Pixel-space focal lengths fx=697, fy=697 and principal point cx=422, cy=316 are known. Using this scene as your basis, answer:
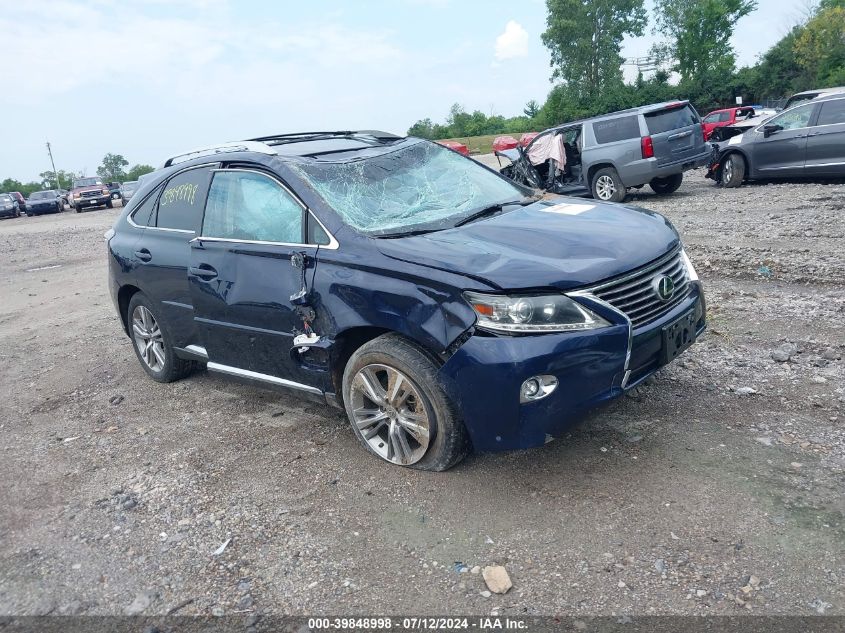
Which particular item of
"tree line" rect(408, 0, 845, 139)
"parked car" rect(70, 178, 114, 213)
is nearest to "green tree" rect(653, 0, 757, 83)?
"tree line" rect(408, 0, 845, 139)

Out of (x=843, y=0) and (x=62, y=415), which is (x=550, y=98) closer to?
(x=843, y=0)

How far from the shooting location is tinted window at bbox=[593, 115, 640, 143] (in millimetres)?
12820

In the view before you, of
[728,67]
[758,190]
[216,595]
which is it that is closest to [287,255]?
[216,595]

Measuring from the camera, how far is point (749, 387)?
439 centimetres

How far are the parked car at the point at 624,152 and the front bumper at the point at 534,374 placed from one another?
9753mm

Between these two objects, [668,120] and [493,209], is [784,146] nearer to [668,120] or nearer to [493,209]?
[668,120]

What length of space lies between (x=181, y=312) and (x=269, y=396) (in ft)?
2.92

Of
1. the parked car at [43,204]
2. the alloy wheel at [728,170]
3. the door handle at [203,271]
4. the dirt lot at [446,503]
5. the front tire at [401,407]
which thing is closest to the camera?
the dirt lot at [446,503]

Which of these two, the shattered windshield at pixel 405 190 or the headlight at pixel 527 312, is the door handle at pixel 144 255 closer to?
the shattered windshield at pixel 405 190

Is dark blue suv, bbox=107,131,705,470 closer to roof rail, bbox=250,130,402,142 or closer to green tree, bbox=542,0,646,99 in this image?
roof rail, bbox=250,130,402,142

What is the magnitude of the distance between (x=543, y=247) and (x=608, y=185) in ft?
34.1

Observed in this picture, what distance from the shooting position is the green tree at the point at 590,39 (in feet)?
198

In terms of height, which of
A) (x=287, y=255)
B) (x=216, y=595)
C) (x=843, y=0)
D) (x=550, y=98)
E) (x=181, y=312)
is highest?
(x=843, y=0)

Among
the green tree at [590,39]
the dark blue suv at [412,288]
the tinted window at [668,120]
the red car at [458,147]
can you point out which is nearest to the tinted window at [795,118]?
the tinted window at [668,120]
